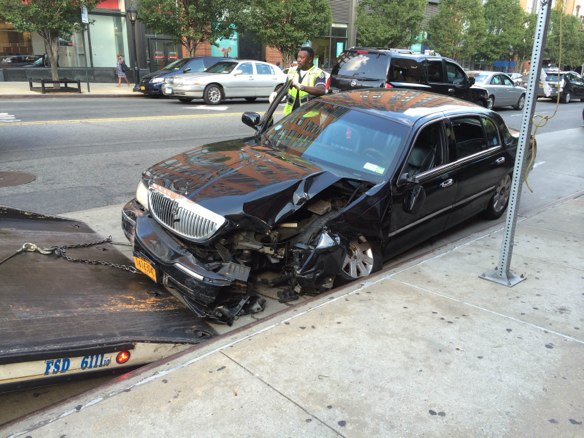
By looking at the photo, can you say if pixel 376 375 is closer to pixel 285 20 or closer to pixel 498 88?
pixel 498 88

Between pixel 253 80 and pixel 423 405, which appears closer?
pixel 423 405

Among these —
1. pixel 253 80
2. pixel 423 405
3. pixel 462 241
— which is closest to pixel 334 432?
pixel 423 405

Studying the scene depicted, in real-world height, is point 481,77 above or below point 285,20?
below

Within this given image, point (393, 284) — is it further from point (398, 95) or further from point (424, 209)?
point (398, 95)

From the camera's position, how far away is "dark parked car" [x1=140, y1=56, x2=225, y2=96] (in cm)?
1922

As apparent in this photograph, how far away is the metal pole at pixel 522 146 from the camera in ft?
12.7

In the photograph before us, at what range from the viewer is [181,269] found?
367 centimetres

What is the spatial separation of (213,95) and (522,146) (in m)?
15.4

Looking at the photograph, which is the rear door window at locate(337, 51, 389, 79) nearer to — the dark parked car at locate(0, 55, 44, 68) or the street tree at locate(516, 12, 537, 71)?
the dark parked car at locate(0, 55, 44, 68)

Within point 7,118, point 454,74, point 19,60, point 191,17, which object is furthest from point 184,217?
point 19,60

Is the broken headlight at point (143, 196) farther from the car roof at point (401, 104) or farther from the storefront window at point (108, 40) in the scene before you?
Answer: the storefront window at point (108, 40)

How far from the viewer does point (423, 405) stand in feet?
9.29

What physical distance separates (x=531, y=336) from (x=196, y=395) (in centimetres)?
234

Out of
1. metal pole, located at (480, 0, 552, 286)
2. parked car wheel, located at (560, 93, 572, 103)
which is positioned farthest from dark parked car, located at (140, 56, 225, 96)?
parked car wheel, located at (560, 93, 572, 103)
